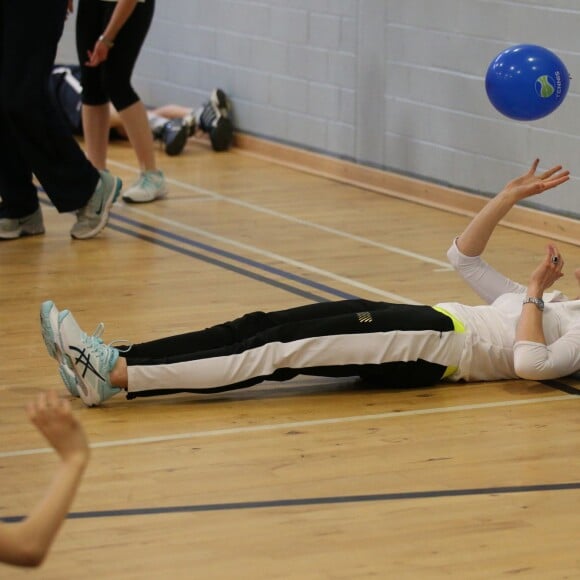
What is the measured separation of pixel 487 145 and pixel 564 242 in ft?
2.30

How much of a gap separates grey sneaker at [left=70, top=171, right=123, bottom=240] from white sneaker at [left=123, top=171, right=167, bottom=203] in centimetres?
77

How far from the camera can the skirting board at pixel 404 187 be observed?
5.75 meters

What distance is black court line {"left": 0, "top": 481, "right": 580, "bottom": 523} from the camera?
9.16 ft

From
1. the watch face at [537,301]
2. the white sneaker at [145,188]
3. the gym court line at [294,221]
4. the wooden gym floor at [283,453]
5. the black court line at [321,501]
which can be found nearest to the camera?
the wooden gym floor at [283,453]

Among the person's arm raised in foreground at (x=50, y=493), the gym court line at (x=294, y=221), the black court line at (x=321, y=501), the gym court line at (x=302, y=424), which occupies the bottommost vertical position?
the gym court line at (x=294, y=221)

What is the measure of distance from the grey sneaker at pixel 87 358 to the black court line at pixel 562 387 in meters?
1.18

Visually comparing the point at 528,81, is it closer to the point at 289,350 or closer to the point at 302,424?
the point at 289,350

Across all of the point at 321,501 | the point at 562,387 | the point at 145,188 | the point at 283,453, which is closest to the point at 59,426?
the point at 321,501

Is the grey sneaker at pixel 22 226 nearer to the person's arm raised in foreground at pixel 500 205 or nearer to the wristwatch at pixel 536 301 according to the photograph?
the person's arm raised in foreground at pixel 500 205

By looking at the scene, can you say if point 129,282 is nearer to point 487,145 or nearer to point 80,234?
point 80,234

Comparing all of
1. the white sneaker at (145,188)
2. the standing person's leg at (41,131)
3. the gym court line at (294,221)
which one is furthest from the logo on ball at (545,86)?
the white sneaker at (145,188)

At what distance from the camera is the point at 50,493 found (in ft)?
6.37

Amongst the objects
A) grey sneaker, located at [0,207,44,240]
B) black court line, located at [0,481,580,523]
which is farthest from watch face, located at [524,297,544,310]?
grey sneaker, located at [0,207,44,240]

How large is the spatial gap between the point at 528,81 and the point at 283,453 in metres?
1.73
